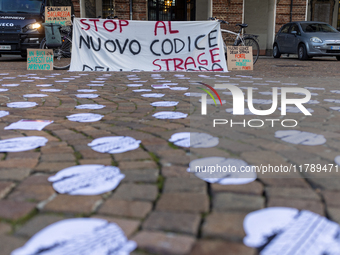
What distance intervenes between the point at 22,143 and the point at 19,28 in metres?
8.41

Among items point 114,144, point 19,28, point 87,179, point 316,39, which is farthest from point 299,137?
point 316,39

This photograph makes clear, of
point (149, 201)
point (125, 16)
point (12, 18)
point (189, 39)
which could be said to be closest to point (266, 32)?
point (125, 16)

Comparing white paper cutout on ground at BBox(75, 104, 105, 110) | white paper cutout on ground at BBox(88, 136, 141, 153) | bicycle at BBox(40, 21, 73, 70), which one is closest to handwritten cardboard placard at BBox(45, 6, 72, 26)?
bicycle at BBox(40, 21, 73, 70)

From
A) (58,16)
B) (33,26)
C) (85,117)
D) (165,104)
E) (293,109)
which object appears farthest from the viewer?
(33,26)

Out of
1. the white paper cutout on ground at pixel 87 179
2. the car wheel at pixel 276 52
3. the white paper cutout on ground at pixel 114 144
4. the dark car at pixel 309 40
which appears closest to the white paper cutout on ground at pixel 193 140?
the white paper cutout on ground at pixel 114 144

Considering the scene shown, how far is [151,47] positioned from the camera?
7.53 metres

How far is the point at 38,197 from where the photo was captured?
4.28 ft

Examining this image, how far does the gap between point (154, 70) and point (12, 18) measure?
468 cm

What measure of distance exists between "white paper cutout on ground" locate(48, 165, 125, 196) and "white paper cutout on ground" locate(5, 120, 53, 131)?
0.94m

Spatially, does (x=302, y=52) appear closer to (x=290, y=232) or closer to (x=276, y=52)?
(x=276, y=52)

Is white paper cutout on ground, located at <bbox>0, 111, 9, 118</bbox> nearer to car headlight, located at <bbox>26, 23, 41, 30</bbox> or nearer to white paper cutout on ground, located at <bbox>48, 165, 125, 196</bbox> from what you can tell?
white paper cutout on ground, located at <bbox>48, 165, 125, 196</bbox>

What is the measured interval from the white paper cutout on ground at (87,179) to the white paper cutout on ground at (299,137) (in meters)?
1.12

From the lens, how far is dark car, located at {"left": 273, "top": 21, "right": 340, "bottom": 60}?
1103 cm

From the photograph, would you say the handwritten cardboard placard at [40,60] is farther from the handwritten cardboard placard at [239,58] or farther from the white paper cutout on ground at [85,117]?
the white paper cutout on ground at [85,117]
